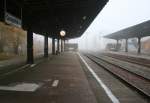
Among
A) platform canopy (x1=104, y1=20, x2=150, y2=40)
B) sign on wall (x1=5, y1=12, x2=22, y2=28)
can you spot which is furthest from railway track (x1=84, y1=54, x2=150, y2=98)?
platform canopy (x1=104, y1=20, x2=150, y2=40)

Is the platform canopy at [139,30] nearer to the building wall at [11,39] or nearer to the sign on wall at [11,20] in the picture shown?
the building wall at [11,39]

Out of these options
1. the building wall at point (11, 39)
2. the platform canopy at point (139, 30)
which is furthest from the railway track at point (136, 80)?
the platform canopy at point (139, 30)

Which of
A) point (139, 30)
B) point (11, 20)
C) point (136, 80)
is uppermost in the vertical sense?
point (139, 30)

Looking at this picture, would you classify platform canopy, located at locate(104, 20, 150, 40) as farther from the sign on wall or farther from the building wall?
the sign on wall

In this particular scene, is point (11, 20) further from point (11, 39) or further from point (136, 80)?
point (11, 39)

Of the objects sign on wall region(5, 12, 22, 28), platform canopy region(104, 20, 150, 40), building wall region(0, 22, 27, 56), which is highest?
platform canopy region(104, 20, 150, 40)

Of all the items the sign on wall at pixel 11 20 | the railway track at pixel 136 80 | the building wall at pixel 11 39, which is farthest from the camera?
the building wall at pixel 11 39

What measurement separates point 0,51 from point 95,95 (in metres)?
41.9

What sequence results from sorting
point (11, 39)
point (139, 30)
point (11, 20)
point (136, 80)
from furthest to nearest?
point (139, 30) → point (11, 39) → point (136, 80) → point (11, 20)

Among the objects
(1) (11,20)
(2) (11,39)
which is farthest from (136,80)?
(2) (11,39)


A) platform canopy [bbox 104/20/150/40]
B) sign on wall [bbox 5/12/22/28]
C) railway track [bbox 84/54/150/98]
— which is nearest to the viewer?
railway track [bbox 84/54/150/98]

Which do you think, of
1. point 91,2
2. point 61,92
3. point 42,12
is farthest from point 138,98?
point 42,12

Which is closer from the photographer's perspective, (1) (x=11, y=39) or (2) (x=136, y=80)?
(2) (x=136, y=80)

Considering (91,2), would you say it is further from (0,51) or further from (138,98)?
(0,51)
